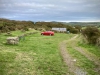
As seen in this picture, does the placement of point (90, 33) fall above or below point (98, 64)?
above

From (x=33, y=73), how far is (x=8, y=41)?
1098 centimetres

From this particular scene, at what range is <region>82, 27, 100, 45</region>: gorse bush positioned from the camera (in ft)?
75.3

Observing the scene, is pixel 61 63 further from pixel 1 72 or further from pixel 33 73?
pixel 1 72

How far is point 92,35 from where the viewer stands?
2386cm

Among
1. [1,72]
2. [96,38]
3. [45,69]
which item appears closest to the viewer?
[1,72]

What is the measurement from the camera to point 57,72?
1003 centimetres

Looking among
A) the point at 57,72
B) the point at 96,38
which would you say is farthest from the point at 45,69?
the point at 96,38

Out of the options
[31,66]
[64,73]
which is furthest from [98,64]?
[31,66]

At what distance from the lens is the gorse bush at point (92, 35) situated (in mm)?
22950

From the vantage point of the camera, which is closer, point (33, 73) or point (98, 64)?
point (33, 73)

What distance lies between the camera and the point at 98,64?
12.1m

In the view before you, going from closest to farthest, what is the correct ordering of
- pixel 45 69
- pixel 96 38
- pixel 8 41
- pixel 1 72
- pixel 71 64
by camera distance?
pixel 1 72 < pixel 45 69 < pixel 71 64 < pixel 8 41 < pixel 96 38

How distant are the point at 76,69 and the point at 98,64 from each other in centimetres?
231

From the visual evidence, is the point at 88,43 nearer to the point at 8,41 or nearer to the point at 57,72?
the point at 8,41
